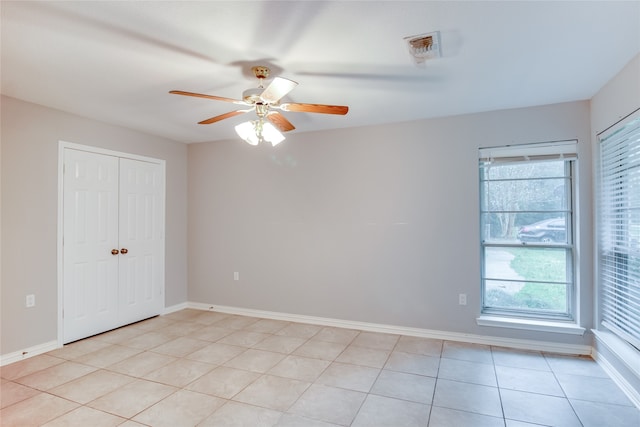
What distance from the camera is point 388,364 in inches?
117

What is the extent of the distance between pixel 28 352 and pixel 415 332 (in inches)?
149

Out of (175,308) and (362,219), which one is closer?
(362,219)

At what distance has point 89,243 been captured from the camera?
370cm

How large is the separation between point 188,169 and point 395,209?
306 centimetres

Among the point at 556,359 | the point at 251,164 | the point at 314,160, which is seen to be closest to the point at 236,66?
the point at 314,160

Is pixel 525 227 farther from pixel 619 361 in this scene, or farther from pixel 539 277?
pixel 619 361

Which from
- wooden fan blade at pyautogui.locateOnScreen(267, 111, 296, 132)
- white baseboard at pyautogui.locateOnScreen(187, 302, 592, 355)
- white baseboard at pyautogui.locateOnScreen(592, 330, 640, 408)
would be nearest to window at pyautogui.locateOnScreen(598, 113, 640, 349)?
white baseboard at pyautogui.locateOnScreen(592, 330, 640, 408)

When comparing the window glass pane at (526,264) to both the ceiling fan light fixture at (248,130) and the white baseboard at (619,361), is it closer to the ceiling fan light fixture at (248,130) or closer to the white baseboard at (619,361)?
the white baseboard at (619,361)

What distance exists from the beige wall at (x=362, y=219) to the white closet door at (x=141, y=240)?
0.52 m

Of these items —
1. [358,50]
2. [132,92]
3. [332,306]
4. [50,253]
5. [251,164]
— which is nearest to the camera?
[358,50]

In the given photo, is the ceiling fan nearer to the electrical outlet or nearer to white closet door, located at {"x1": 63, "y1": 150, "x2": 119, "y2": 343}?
white closet door, located at {"x1": 63, "y1": 150, "x2": 119, "y2": 343}

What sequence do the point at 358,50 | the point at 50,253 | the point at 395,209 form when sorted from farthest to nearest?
1. the point at 395,209
2. the point at 50,253
3. the point at 358,50

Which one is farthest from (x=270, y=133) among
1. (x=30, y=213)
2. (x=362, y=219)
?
(x=30, y=213)

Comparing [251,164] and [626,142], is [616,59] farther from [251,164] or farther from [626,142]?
[251,164]
